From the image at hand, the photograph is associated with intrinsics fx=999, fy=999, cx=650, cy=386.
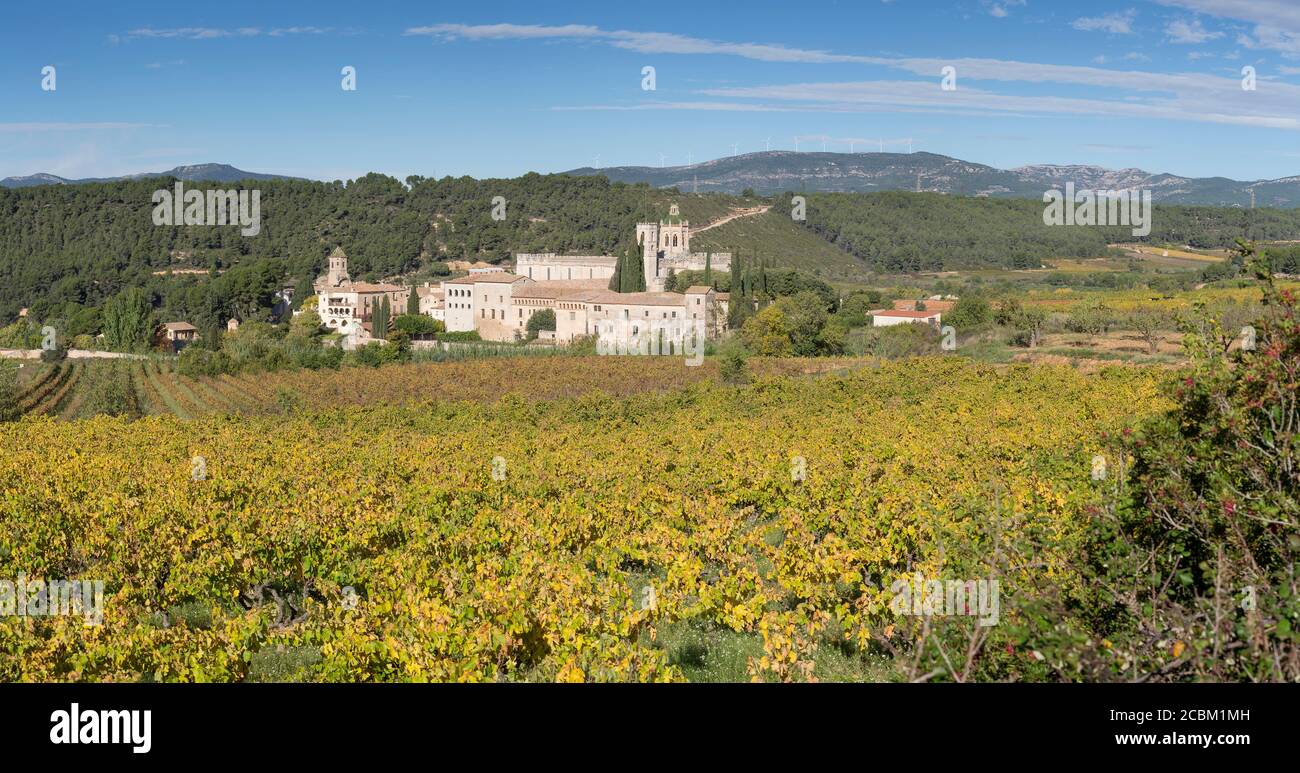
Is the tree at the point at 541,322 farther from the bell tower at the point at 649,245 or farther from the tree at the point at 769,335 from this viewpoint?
the tree at the point at 769,335

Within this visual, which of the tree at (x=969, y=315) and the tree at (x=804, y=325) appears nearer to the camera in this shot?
the tree at (x=969, y=315)

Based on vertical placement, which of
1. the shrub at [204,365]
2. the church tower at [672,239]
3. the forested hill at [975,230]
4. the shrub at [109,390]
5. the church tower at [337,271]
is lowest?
the shrub at [109,390]

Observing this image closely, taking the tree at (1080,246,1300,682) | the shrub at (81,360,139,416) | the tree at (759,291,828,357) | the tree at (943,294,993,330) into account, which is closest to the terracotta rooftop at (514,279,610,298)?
the tree at (759,291,828,357)

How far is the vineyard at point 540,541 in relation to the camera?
6.72 m

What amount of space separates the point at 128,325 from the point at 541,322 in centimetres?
2693

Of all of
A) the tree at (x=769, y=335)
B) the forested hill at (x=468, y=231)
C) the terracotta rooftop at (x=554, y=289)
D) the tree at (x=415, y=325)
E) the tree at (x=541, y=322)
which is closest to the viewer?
the tree at (x=769, y=335)

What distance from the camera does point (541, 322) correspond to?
68.3 meters

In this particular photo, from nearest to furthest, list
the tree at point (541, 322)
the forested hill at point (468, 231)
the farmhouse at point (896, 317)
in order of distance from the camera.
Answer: the farmhouse at point (896, 317) → the tree at point (541, 322) → the forested hill at point (468, 231)

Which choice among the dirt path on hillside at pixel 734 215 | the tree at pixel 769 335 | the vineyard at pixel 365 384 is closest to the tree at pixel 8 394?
the vineyard at pixel 365 384

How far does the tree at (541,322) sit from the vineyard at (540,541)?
47476 mm

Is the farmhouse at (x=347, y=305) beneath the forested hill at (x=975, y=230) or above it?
beneath

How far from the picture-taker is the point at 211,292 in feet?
275
